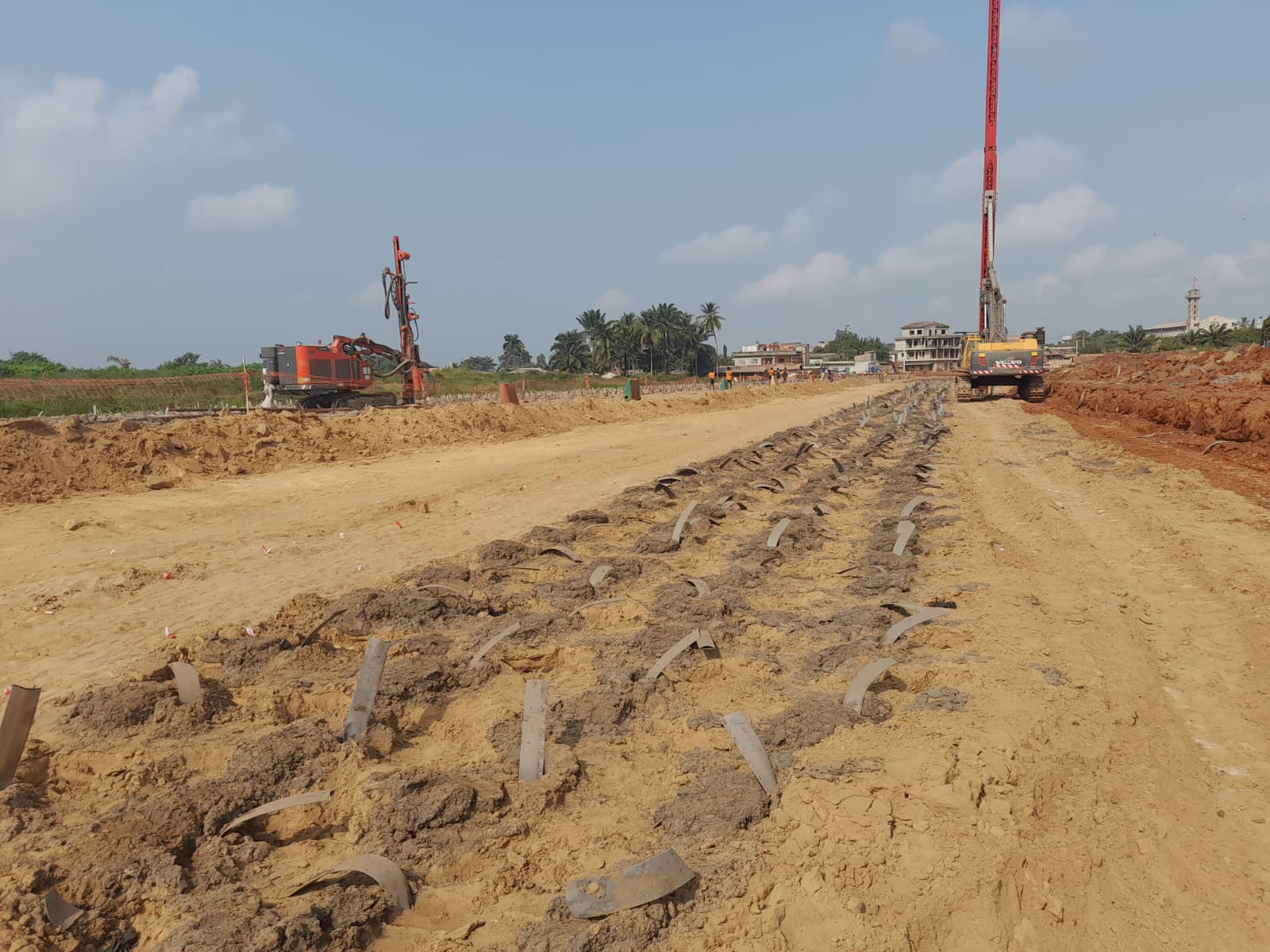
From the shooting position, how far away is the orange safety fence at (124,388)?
92.2 feet

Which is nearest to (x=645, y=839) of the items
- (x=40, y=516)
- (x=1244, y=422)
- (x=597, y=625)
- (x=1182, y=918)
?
(x=1182, y=918)

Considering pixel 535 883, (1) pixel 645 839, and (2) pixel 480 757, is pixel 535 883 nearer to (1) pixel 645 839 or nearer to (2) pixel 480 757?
(1) pixel 645 839

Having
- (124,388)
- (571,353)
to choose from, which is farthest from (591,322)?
(124,388)

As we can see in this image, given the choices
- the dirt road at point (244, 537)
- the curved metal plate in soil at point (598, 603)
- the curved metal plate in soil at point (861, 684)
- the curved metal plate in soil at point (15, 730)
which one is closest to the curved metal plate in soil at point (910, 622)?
the curved metal plate in soil at point (861, 684)

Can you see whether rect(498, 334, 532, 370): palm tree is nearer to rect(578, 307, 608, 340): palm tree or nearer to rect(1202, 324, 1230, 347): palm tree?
rect(578, 307, 608, 340): palm tree

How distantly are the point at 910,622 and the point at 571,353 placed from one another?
3014 inches

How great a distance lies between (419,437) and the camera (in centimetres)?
1647

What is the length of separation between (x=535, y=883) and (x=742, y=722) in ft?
3.46

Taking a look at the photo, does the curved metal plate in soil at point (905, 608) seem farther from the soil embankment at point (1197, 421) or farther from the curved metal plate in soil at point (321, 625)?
the soil embankment at point (1197, 421)

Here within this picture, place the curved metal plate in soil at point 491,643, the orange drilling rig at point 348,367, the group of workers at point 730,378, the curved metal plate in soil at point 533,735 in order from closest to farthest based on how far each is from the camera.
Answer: the curved metal plate in soil at point 533,735 < the curved metal plate in soil at point 491,643 < the orange drilling rig at point 348,367 < the group of workers at point 730,378

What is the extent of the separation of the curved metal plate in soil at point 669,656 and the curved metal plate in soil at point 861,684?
908 millimetres

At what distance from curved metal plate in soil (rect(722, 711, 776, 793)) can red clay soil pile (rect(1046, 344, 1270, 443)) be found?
13334 mm

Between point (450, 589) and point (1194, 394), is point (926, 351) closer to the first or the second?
point (1194, 394)

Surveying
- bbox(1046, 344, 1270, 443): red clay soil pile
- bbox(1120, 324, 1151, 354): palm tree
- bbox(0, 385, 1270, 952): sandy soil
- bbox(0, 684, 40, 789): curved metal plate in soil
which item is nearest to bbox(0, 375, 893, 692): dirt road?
bbox(0, 385, 1270, 952): sandy soil
